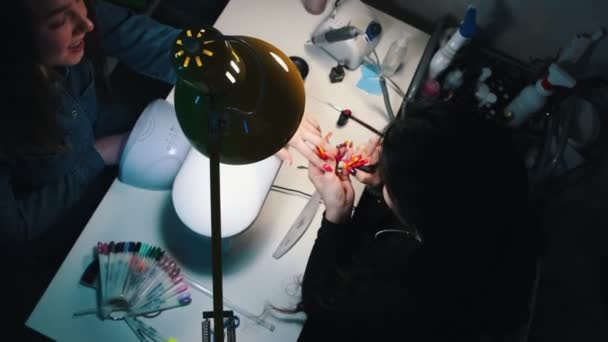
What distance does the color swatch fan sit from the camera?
3.27 feet

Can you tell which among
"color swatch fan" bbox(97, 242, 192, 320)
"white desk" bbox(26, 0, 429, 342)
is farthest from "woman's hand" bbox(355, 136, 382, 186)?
"color swatch fan" bbox(97, 242, 192, 320)

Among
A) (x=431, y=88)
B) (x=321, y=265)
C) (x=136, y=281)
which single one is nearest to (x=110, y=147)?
(x=136, y=281)

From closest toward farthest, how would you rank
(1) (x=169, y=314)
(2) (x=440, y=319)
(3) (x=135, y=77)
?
(2) (x=440, y=319) < (1) (x=169, y=314) < (3) (x=135, y=77)

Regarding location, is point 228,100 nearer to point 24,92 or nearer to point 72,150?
point 24,92

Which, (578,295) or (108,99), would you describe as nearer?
(108,99)

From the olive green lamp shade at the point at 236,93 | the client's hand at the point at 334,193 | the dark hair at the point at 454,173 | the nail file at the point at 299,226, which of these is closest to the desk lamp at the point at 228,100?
the olive green lamp shade at the point at 236,93

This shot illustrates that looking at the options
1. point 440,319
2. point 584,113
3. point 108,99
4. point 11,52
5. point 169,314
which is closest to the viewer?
point 11,52

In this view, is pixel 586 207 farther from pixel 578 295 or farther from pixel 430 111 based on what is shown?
pixel 430 111

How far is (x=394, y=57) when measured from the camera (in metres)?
1.21

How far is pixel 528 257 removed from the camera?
86 cm

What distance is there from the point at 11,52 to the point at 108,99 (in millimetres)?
698

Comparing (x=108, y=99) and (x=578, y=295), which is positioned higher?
(x=578, y=295)

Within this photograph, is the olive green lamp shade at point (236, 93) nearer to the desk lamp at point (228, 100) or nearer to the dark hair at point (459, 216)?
the desk lamp at point (228, 100)

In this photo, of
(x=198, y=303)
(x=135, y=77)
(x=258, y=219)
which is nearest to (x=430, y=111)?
(x=258, y=219)
